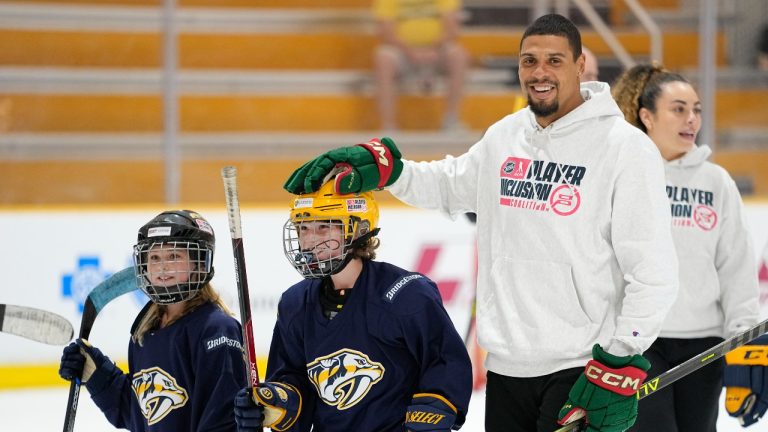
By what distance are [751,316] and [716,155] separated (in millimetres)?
3382

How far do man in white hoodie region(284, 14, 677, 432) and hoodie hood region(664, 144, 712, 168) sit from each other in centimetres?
69

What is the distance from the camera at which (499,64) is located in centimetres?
620

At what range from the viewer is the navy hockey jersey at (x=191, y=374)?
8.14 ft

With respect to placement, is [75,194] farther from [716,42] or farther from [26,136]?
[716,42]

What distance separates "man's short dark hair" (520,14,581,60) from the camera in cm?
222

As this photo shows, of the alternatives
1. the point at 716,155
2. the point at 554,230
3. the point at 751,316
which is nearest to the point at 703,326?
the point at 751,316

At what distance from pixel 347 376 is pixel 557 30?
0.83m

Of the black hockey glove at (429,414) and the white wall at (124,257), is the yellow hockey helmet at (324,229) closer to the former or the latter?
the black hockey glove at (429,414)

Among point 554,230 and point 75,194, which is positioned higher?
point 75,194

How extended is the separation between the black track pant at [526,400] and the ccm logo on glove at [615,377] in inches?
4.5

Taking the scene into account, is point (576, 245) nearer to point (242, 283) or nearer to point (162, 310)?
point (242, 283)

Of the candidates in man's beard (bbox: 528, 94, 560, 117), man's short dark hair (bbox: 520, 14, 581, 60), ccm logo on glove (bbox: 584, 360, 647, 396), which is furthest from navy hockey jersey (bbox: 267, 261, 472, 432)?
man's short dark hair (bbox: 520, 14, 581, 60)

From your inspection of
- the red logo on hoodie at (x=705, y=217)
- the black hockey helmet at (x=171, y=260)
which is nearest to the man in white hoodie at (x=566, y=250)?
the black hockey helmet at (x=171, y=260)

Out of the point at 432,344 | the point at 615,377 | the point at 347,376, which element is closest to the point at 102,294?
the point at 347,376
